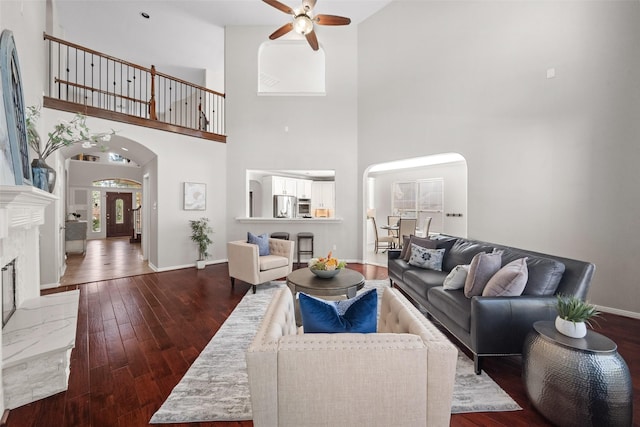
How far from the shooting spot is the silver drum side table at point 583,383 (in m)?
1.47

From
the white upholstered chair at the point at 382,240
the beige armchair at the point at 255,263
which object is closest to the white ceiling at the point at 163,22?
the beige armchair at the point at 255,263

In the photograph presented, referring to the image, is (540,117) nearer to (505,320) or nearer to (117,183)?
(505,320)

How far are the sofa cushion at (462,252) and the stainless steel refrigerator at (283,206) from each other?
4733 millimetres

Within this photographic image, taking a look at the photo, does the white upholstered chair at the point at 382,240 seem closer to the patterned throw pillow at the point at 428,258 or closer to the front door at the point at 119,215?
the patterned throw pillow at the point at 428,258

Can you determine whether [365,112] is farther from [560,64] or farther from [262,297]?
[262,297]

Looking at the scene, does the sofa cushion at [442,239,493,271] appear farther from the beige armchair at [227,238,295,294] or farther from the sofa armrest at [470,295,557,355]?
the beige armchair at [227,238,295,294]

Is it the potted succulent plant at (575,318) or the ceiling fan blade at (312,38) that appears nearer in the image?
the potted succulent plant at (575,318)

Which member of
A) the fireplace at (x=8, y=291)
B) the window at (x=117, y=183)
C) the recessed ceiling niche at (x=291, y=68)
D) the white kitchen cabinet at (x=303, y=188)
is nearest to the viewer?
the fireplace at (x=8, y=291)

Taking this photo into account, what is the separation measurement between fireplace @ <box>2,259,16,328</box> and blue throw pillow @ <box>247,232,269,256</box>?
249cm

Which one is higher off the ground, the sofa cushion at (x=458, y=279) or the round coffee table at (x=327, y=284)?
the sofa cushion at (x=458, y=279)

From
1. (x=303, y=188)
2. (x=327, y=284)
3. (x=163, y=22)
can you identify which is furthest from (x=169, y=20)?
(x=327, y=284)

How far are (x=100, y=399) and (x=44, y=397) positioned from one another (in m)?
0.38

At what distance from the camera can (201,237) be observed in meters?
5.46

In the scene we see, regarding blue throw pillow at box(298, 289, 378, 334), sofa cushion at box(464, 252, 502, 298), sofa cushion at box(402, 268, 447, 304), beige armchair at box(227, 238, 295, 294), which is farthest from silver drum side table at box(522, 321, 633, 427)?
beige armchair at box(227, 238, 295, 294)
